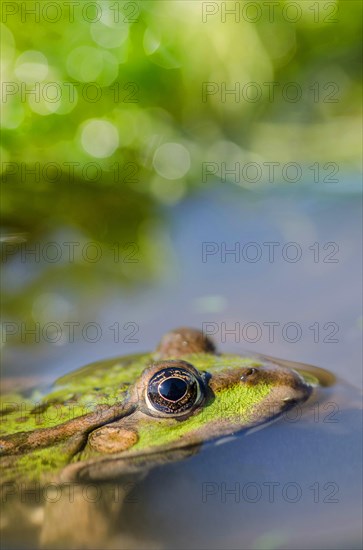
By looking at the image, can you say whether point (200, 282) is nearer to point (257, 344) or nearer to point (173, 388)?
point (257, 344)

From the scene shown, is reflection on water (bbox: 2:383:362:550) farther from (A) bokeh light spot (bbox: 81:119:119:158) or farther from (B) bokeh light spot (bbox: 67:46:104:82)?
(B) bokeh light spot (bbox: 67:46:104:82)

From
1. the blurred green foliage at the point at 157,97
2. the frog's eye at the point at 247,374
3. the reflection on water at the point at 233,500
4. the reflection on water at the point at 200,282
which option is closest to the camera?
the reflection on water at the point at 233,500

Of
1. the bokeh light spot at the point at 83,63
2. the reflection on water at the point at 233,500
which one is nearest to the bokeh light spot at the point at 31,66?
the bokeh light spot at the point at 83,63

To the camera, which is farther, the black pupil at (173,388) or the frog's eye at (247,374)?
the frog's eye at (247,374)

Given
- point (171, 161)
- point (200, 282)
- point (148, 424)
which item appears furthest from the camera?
point (171, 161)

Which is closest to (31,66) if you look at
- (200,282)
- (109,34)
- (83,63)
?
(83,63)

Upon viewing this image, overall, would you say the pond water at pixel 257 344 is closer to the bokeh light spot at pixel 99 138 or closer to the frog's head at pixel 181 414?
the frog's head at pixel 181 414

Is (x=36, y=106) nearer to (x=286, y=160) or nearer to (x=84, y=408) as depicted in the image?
(x=286, y=160)
